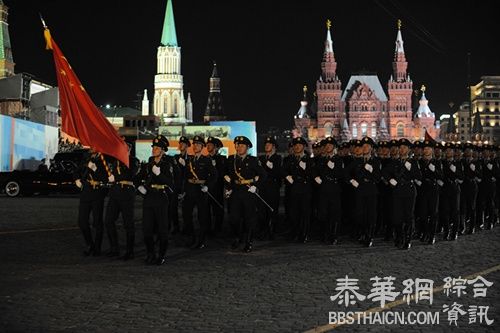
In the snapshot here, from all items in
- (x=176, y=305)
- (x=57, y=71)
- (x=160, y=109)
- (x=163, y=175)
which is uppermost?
(x=160, y=109)

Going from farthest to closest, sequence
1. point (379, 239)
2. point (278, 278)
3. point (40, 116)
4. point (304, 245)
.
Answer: point (40, 116)
point (379, 239)
point (304, 245)
point (278, 278)

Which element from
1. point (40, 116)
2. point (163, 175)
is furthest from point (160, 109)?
point (163, 175)

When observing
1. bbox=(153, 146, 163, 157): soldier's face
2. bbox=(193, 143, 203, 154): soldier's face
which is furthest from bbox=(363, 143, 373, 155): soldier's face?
bbox=(153, 146, 163, 157): soldier's face

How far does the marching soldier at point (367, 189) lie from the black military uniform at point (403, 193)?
30 cm

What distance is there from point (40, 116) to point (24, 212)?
16925 mm

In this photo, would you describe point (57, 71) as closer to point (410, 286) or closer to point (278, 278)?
point (278, 278)

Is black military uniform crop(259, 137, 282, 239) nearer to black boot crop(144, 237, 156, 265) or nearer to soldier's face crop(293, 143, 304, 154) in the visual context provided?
soldier's face crop(293, 143, 304, 154)

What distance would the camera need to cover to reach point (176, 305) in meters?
7.42

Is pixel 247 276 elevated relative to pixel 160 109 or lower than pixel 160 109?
lower

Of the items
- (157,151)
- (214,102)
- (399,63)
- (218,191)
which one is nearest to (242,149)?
(157,151)

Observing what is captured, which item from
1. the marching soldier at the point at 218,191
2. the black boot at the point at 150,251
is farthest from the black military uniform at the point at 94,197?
the marching soldier at the point at 218,191

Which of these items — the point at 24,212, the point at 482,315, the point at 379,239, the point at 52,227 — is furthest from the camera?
the point at 24,212

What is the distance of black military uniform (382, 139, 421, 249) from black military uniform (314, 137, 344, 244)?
102cm

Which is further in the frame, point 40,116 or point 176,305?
point 40,116
